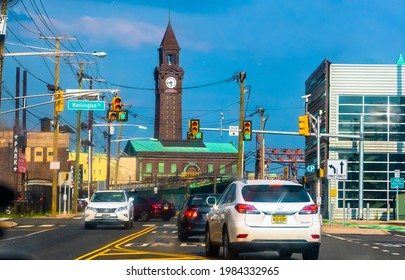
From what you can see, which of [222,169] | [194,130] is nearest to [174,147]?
[222,169]

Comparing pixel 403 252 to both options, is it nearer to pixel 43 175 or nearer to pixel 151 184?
pixel 151 184

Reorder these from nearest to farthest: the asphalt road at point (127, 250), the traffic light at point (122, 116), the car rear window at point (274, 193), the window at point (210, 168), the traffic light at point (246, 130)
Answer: the car rear window at point (274, 193) → the asphalt road at point (127, 250) → the window at point (210, 168) → the traffic light at point (122, 116) → the traffic light at point (246, 130)

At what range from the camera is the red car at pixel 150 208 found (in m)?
43.8

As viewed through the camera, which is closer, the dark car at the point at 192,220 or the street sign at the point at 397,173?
the dark car at the point at 192,220

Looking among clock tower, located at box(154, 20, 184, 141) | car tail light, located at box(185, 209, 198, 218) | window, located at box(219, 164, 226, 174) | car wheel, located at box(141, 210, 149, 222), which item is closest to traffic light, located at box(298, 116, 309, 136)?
car wheel, located at box(141, 210, 149, 222)

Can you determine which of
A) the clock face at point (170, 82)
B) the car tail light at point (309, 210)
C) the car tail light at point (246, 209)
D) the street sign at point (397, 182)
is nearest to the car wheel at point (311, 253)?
the car tail light at point (309, 210)

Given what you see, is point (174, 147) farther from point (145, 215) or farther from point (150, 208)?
point (145, 215)

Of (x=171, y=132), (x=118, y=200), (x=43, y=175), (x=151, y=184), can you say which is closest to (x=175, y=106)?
(x=171, y=132)

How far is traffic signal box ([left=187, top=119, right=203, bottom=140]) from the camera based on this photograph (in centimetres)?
3112

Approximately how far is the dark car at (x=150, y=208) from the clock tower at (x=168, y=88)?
1588cm

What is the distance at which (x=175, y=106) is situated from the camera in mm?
20812

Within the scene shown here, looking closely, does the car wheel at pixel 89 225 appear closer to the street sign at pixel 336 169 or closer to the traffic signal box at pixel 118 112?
the traffic signal box at pixel 118 112

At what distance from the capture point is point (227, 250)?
14680 millimetres

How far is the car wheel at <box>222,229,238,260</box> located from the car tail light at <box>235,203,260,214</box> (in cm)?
66
